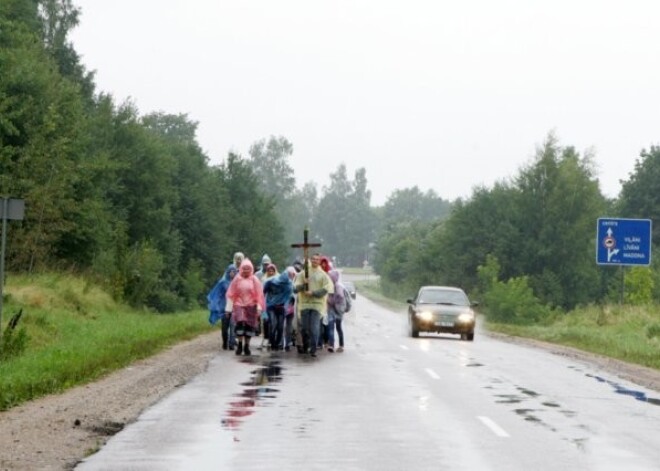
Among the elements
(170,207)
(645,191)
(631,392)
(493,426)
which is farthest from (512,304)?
(493,426)

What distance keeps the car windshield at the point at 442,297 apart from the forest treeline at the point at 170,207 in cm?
1200

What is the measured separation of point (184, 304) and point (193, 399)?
192 feet

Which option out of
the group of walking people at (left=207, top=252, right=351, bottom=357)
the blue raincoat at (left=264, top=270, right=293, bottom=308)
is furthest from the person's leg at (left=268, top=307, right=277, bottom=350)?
the blue raincoat at (left=264, top=270, right=293, bottom=308)

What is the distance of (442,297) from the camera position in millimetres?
39344

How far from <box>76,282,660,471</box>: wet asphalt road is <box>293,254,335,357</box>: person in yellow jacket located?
2179 millimetres

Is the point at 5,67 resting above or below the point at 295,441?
above

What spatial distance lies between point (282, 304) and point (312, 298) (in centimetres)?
144

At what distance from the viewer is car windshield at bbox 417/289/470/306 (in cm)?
3912

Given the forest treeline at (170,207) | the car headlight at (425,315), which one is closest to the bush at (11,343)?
the car headlight at (425,315)

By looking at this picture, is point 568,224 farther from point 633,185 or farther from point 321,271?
point 321,271

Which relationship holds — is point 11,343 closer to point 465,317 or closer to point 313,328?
point 313,328

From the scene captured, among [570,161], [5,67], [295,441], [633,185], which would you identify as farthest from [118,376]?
[633,185]

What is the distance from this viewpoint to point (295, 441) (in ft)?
41.4

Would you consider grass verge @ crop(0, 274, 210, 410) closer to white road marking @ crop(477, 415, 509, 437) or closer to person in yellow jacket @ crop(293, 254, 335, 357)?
person in yellow jacket @ crop(293, 254, 335, 357)
